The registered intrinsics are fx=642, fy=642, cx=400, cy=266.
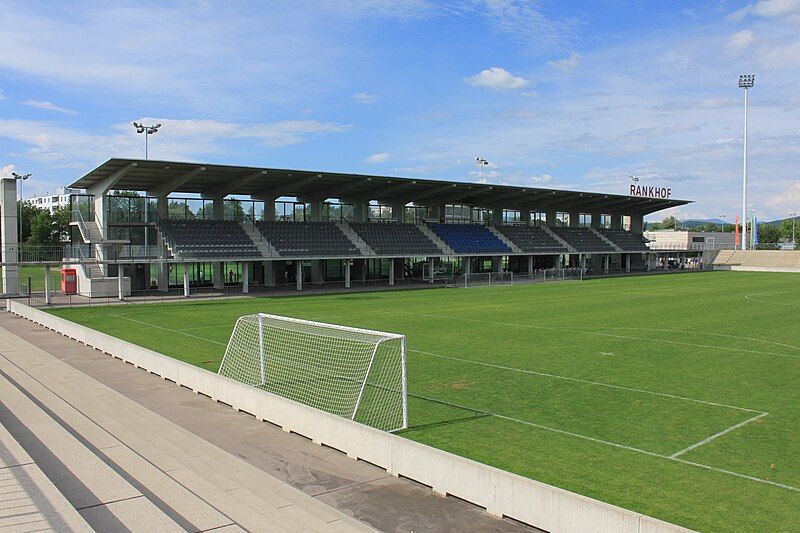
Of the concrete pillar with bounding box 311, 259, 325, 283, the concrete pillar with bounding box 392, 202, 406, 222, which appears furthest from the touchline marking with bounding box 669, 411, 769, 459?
the concrete pillar with bounding box 392, 202, 406, 222

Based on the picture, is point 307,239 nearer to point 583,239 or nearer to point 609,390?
point 583,239

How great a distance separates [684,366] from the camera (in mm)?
17438

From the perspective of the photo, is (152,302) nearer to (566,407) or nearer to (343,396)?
(343,396)

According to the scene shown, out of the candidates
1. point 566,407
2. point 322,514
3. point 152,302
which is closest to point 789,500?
point 566,407

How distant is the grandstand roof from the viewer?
39.9 metres

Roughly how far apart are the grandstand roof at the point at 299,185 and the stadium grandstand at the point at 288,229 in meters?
0.11

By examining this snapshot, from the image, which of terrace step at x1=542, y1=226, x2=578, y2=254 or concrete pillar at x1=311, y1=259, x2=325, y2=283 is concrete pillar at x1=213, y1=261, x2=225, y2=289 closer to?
concrete pillar at x1=311, y1=259, x2=325, y2=283

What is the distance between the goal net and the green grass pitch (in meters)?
0.65

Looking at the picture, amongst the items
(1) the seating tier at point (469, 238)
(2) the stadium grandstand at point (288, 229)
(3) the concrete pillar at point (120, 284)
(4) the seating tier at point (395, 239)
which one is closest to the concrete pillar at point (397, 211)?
(2) the stadium grandstand at point (288, 229)

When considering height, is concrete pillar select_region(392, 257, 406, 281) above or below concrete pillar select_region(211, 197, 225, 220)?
below

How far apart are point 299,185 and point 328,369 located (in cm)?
3212

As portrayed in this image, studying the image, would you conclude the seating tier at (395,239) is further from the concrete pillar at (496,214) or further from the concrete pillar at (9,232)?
the concrete pillar at (9,232)

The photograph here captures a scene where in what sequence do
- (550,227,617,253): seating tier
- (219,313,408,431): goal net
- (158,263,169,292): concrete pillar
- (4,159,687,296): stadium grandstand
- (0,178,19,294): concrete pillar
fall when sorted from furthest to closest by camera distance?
(550,227,617,253): seating tier
(158,263,169,292): concrete pillar
(4,159,687,296): stadium grandstand
(0,178,19,294): concrete pillar
(219,313,408,431): goal net

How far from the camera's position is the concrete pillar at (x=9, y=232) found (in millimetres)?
38406
